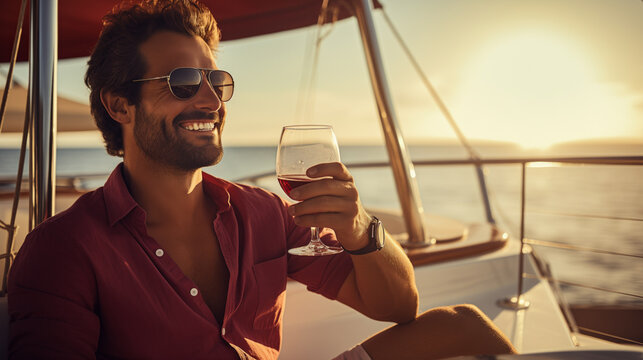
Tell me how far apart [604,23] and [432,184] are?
57.8 feet

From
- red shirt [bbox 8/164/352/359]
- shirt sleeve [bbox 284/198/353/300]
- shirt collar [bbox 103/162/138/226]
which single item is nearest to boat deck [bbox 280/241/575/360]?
shirt sleeve [bbox 284/198/353/300]

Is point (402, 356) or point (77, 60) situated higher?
point (77, 60)

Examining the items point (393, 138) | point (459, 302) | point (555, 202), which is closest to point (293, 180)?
point (393, 138)

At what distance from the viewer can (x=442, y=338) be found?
1.39m

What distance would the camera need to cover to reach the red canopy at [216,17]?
261cm

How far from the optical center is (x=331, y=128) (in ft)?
3.62

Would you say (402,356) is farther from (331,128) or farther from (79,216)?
(79,216)

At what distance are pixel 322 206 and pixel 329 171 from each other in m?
0.08

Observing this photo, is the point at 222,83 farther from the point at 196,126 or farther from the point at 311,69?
the point at 311,69

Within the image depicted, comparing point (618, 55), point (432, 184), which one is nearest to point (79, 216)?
point (618, 55)

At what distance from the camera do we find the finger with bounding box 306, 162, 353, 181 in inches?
39.2

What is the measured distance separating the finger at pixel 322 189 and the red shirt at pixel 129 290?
1.50ft

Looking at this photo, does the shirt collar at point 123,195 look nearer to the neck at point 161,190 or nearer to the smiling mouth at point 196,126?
the neck at point 161,190

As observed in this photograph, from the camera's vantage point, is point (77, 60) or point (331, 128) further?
point (77, 60)
